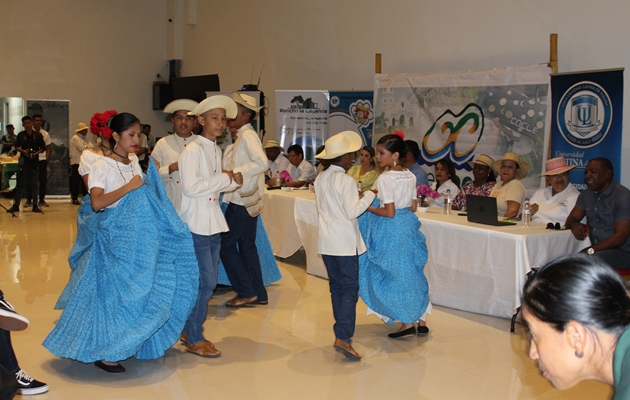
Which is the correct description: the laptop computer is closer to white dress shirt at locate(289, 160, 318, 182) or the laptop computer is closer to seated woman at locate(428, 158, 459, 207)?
seated woman at locate(428, 158, 459, 207)

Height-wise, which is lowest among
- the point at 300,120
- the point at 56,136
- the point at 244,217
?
the point at 244,217

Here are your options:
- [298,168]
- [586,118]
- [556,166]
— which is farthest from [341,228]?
[298,168]

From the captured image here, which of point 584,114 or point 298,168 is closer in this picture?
point 584,114

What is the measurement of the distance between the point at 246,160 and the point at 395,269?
4.56ft

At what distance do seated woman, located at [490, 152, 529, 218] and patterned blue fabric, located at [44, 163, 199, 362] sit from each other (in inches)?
115

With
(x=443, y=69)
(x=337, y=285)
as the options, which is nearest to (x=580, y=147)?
(x=443, y=69)

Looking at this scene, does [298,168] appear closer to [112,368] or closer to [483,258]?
[483,258]

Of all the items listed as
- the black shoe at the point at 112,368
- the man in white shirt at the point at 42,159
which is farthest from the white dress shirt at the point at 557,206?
the man in white shirt at the point at 42,159

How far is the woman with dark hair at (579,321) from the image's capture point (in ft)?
3.71

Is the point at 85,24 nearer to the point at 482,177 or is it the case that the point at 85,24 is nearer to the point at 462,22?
the point at 462,22

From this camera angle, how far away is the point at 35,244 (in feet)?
25.8

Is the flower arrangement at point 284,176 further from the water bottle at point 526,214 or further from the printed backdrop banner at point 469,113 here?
the water bottle at point 526,214

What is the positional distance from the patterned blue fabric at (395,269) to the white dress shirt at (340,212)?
0.37m

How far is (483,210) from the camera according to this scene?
5.00m
